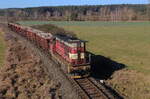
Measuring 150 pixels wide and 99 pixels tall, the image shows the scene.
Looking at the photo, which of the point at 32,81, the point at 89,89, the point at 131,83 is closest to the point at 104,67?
the point at 131,83

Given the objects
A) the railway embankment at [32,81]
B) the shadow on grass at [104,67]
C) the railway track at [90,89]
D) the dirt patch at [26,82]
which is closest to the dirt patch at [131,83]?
the shadow on grass at [104,67]

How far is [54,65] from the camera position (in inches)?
1133

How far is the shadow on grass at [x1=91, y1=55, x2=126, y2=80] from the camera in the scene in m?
27.1

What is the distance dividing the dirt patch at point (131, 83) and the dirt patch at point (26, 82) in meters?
5.67

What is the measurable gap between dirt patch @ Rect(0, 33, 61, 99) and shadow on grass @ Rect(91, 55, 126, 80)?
6.00m

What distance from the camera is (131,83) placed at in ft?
76.1

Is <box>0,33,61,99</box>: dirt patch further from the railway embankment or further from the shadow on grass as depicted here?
the shadow on grass

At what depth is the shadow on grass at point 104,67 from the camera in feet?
88.8

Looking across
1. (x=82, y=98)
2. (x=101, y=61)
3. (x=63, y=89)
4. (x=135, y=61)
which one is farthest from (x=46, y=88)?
(x=135, y=61)

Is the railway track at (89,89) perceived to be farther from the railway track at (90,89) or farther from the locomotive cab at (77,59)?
the locomotive cab at (77,59)

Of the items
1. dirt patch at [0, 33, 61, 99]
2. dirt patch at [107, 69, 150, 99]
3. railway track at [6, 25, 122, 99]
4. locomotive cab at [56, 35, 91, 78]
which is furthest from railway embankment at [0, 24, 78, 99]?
dirt patch at [107, 69, 150, 99]

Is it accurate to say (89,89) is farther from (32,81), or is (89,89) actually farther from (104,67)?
(104,67)

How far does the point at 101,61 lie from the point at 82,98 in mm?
13728

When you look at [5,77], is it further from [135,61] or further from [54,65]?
[135,61]
